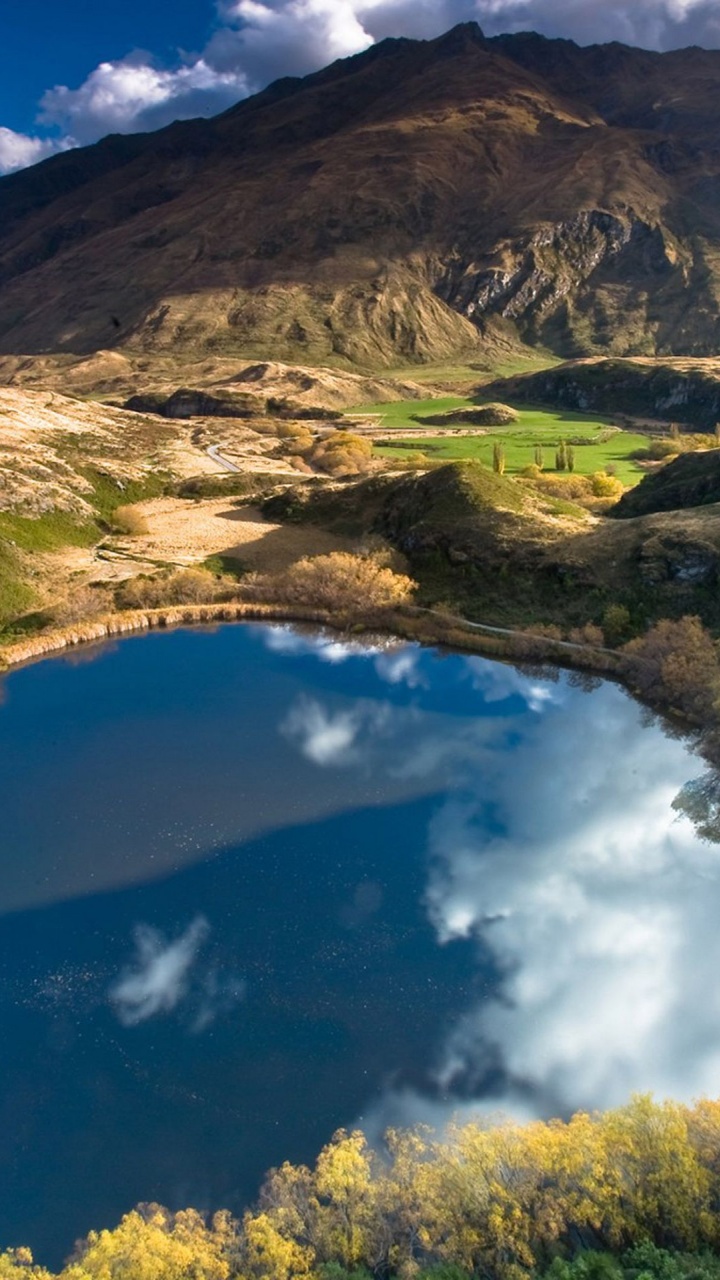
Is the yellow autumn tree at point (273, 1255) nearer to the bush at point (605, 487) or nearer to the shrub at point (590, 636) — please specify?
the shrub at point (590, 636)

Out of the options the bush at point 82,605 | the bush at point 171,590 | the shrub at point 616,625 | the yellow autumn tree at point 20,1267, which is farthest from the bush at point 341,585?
the yellow autumn tree at point 20,1267

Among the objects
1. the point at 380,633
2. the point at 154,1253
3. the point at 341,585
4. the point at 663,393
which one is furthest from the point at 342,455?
the point at 154,1253

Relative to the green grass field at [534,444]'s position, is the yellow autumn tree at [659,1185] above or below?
below

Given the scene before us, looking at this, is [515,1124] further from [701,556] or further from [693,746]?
[701,556]

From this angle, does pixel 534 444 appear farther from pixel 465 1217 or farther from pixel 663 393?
pixel 465 1217

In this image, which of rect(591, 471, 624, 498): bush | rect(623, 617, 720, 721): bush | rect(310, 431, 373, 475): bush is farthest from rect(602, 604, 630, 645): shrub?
rect(310, 431, 373, 475): bush

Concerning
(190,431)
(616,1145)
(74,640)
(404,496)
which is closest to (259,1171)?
(616,1145)
